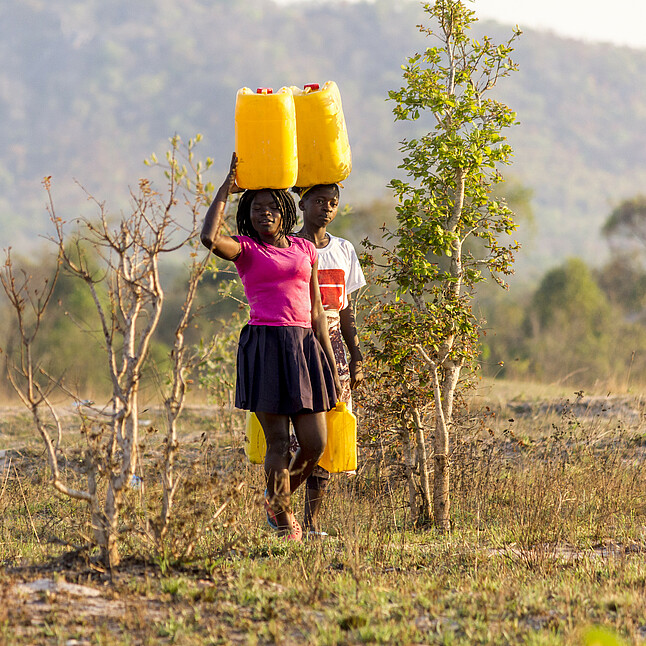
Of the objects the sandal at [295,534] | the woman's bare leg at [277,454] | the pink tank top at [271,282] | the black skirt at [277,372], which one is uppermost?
the pink tank top at [271,282]

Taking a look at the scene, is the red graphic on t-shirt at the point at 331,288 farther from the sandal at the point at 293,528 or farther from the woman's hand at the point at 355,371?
the sandal at the point at 293,528

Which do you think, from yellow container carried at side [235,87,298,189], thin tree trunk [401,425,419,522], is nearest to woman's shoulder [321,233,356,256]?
yellow container carried at side [235,87,298,189]

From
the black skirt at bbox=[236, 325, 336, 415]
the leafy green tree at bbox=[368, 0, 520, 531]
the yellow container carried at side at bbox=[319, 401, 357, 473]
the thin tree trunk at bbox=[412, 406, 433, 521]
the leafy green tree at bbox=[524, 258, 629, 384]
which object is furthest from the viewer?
the leafy green tree at bbox=[524, 258, 629, 384]

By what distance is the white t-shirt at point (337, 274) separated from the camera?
4.60 meters

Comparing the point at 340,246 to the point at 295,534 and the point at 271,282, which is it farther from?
the point at 295,534

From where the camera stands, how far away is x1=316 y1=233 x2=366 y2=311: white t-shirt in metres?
4.60

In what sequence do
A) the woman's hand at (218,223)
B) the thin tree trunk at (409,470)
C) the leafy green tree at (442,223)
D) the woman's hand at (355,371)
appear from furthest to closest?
the thin tree trunk at (409,470)
the leafy green tree at (442,223)
the woman's hand at (355,371)
the woman's hand at (218,223)

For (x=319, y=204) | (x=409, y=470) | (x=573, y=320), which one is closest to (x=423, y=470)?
(x=409, y=470)

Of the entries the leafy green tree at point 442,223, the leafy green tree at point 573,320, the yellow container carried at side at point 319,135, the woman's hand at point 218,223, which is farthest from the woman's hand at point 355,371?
the leafy green tree at point 573,320

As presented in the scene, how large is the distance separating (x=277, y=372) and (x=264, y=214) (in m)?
0.81

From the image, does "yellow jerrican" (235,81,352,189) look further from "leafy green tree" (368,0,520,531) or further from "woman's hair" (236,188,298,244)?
"leafy green tree" (368,0,520,531)

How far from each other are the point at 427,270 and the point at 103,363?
24.6 metres

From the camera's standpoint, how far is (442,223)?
5121mm

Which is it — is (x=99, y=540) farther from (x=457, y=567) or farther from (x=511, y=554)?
(x=511, y=554)
